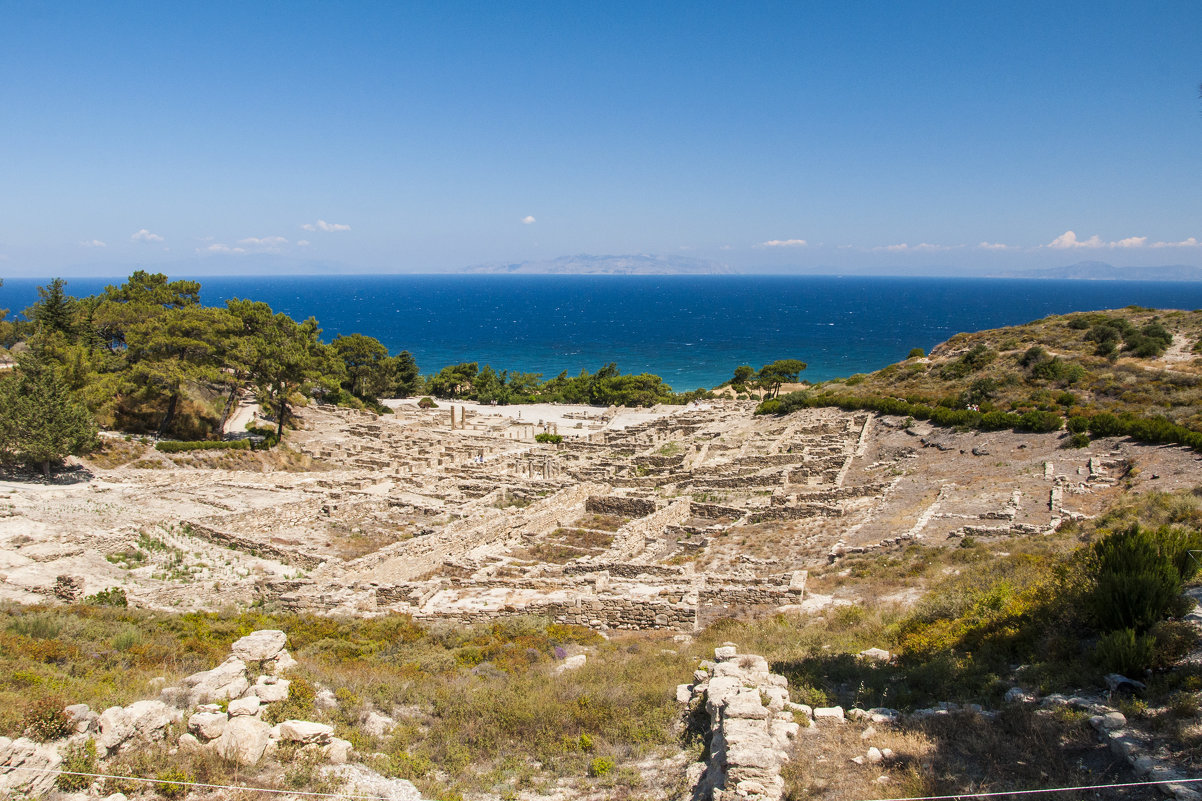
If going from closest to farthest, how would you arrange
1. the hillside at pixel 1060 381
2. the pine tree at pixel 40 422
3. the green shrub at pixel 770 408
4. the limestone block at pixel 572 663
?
the limestone block at pixel 572 663
the pine tree at pixel 40 422
the hillside at pixel 1060 381
the green shrub at pixel 770 408

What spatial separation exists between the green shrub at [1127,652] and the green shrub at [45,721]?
11.6m

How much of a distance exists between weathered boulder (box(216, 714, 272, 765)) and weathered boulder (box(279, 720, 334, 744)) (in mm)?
189

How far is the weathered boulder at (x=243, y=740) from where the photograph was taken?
722cm

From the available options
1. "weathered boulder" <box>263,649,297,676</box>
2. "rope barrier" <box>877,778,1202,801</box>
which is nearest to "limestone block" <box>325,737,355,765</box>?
"weathered boulder" <box>263,649,297,676</box>

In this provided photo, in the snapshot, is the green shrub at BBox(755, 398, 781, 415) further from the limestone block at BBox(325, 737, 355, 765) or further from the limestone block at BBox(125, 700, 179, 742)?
the limestone block at BBox(125, 700, 179, 742)

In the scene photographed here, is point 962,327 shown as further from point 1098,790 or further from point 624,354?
point 1098,790

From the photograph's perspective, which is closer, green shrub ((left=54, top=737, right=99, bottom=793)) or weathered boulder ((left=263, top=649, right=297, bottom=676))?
green shrub ((left=54, top=737, right=99, bottom=793))

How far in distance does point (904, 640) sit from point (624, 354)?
118827 millimetres

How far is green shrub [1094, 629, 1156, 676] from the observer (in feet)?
24.7

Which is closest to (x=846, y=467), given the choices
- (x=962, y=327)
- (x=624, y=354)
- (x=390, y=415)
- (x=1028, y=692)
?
(x=1028, y=692)

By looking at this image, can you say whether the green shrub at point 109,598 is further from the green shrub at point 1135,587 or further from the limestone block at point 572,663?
the green shrub at point 1135,587

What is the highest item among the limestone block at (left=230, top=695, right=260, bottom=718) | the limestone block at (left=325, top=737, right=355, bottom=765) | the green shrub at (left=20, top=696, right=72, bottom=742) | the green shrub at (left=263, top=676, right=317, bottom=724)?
the green shrub at (left=20, top=696, right=72, bottom=742)

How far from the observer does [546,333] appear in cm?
16575

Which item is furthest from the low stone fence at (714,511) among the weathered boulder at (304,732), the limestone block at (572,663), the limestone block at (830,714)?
the weathered boulder at (304,732)
